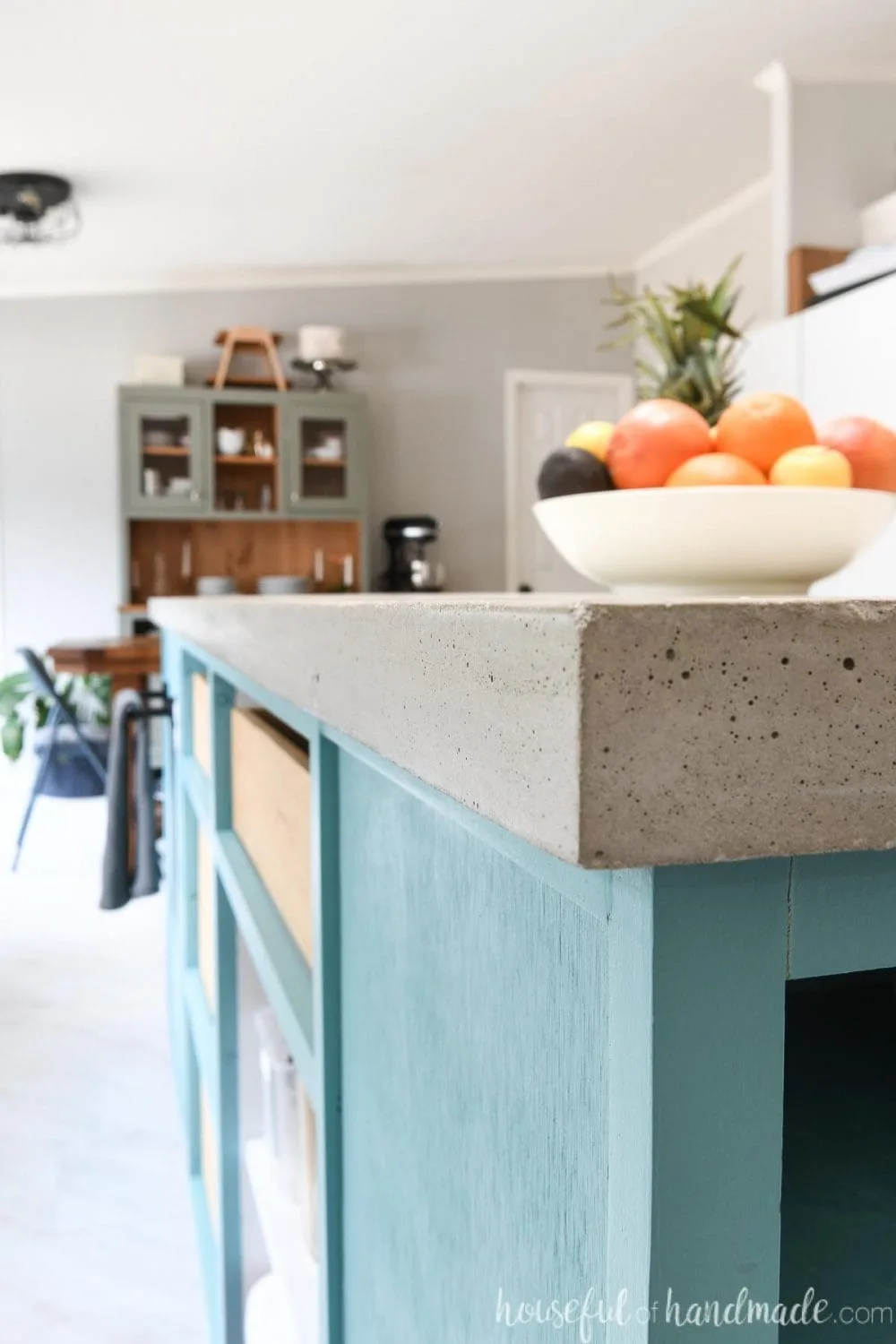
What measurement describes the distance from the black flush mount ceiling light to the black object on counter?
6.62 feet

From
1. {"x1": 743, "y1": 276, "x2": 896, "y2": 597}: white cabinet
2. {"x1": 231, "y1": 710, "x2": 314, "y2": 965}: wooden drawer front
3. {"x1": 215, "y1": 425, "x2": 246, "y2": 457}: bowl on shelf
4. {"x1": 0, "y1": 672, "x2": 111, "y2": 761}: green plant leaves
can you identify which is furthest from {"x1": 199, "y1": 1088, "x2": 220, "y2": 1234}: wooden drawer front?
{"x1": 215, "y1": 425, "x2": 246, "y2": 457}: bowl on shelf

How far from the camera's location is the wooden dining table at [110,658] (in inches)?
168

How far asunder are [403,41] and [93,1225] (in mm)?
3265

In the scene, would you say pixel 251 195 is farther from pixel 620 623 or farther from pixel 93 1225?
pixel 620 623

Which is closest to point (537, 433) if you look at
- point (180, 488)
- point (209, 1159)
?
point (180, 488)

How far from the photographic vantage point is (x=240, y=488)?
5.84 metres

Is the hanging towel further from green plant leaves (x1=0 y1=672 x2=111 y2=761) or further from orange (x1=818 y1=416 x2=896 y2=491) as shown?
green plant leaves (x1=0 y1=672 x2=111 y2=761)

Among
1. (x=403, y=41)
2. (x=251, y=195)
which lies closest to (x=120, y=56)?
(x=403, y=41)

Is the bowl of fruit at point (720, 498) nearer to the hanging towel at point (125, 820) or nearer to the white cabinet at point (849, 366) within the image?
the hanging towel at point (125, 820)

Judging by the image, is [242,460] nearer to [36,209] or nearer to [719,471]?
[36,209]

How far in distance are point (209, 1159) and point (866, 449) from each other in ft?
4.70

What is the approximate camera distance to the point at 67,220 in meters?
4.89

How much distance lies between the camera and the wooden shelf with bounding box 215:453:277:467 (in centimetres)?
563

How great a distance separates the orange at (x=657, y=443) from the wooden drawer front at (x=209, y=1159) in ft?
3.49
